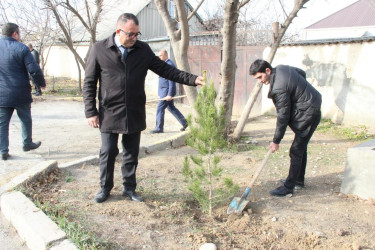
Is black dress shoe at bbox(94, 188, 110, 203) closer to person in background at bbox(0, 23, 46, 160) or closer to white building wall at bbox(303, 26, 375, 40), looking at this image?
person in background at bbox(0, 23, 46, 160)

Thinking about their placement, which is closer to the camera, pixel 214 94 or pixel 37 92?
pixel 214 94

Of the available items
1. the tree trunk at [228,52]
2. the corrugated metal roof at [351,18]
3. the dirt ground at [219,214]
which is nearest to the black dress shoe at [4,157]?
the dirt ground at [219,214]

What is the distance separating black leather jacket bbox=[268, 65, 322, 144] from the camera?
3496mm

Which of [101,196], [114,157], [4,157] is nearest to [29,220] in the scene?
[101,196]

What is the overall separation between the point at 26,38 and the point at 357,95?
14.5 metres

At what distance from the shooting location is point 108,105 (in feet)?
10.4

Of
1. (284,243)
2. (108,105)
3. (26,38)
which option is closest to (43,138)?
(108,105)

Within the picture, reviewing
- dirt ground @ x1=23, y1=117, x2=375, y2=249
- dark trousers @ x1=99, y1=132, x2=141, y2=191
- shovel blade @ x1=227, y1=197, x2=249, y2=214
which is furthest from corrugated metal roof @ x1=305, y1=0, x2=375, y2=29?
dark trousers @ x1=99, y1=132, x2=141, y2=191

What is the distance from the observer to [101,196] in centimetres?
341

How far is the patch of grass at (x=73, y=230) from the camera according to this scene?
2586 mm

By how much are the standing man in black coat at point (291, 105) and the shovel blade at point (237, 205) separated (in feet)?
2.16

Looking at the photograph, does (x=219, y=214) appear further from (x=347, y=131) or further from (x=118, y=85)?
(x=347, y=131)

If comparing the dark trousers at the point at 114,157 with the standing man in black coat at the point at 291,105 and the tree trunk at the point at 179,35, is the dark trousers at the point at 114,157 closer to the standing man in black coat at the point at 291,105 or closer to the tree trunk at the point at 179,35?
the standing man in black coat at the point at 291,105

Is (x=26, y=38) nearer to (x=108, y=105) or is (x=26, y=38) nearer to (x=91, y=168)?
(x=91, y=168)
